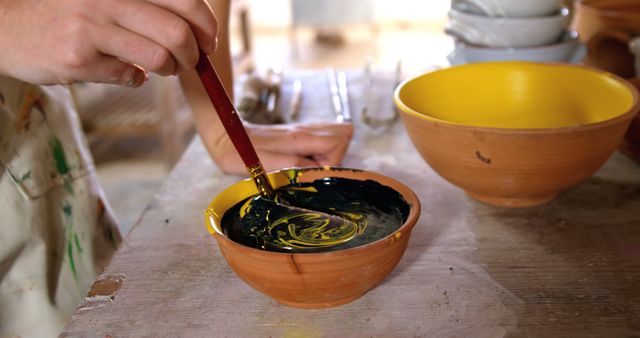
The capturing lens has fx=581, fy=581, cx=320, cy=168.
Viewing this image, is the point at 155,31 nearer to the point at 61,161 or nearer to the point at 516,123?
the point at 61,161

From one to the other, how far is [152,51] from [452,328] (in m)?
0.38

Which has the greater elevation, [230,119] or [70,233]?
[230,119]

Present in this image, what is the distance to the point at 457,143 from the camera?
0.64m

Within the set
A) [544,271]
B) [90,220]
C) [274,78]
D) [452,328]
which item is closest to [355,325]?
[452,328]

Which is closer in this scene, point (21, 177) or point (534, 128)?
point (534, 128)

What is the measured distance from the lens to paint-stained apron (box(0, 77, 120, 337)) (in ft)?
2.45

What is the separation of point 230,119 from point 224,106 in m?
0.02

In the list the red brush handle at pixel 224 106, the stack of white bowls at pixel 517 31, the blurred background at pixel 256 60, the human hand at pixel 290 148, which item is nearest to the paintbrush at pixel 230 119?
the red brush handle at pixel 224 106

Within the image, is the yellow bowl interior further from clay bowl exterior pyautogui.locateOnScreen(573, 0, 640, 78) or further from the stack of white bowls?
clay bowl exterior pyautogui.locateOnScreen(573, 0, 640, 78)

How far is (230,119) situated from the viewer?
62cm

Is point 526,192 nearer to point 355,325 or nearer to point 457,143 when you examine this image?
point 457,143

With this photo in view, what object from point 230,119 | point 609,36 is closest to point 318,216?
point 230,119

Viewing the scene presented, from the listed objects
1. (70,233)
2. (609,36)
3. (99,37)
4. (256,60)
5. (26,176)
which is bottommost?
(256,60)

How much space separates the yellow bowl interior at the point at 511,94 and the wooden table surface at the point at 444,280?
0.10m
